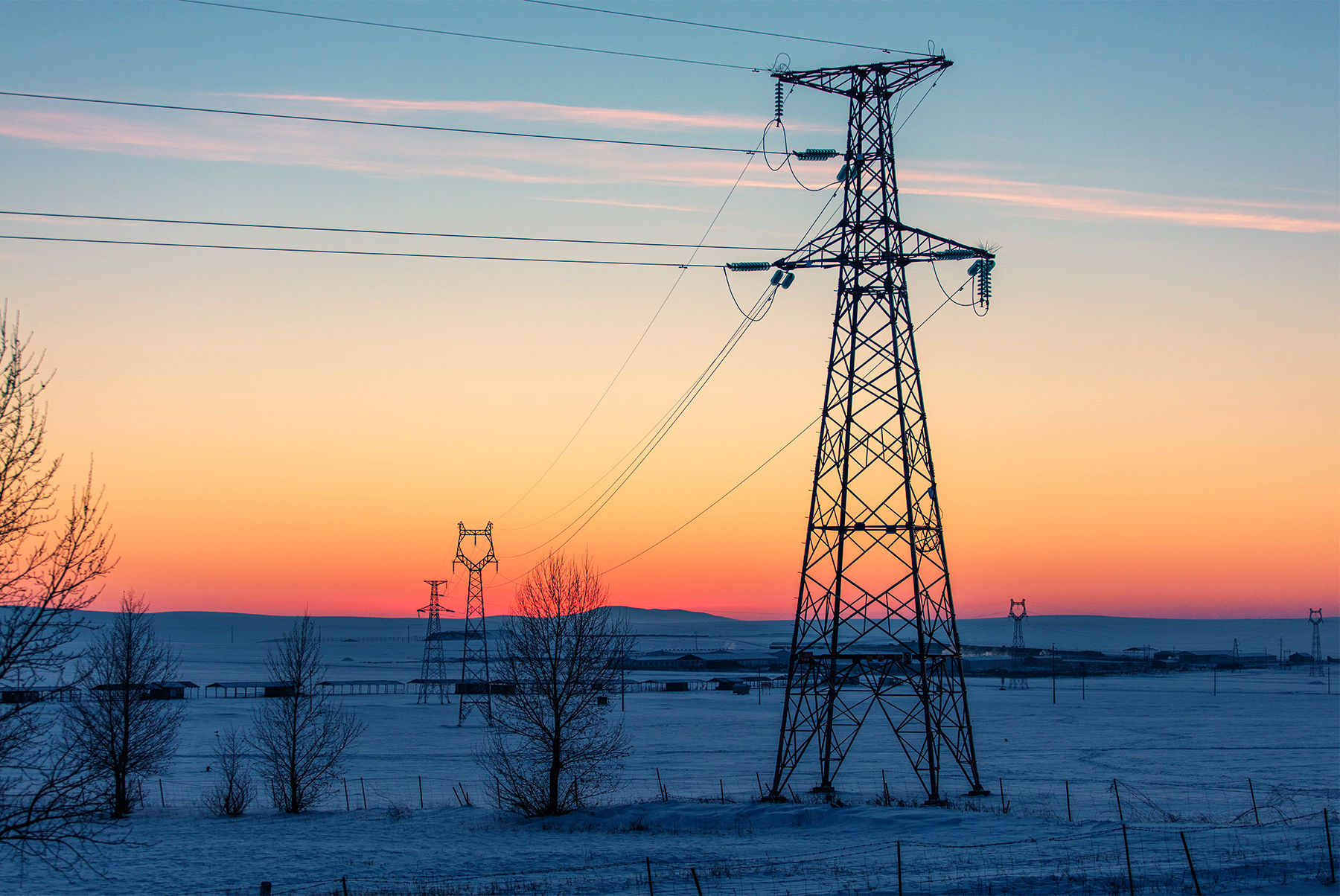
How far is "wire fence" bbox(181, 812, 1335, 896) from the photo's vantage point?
20750 mm

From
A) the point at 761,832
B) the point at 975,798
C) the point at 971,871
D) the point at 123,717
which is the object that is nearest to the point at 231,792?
the point at 123,717

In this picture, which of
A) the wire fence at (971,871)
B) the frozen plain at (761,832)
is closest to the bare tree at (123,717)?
the frozen plain at (761,832)

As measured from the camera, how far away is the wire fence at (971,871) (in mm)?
20750

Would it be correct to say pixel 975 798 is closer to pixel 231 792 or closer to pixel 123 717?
pixel 231 792

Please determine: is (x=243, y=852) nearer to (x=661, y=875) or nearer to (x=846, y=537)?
(x=661, y=875)

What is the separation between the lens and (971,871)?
22516 mm

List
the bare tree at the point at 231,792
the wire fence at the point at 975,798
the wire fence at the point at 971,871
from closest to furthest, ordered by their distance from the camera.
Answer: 1. the wire fence at the point at 971,871
2. the wire fence at the point at 975,798
3. the bare tree at the point at 231,792

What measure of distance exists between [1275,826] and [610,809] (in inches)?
788

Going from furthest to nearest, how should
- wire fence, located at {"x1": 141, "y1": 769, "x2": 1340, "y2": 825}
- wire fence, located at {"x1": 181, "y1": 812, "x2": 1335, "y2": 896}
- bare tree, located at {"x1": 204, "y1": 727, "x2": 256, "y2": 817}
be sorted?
1. bare tree, located at {"x1": 204, "y1": 727, "x2": 256, "y2": 817}
2. wire fence, located at {"x1": 141, "y1": 769, "x2": 1340, "y2": 825}
3. wire fence, located at {"x1": 181, "y1": 812, "x2": 1335, "y2": 896}

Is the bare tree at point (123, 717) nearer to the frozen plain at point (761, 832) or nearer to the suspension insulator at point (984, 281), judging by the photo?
the frozen plain at point (761, 832)

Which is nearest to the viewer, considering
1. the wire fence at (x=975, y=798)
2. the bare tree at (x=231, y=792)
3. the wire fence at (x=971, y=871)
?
the wire fence at (x=971, y=871)

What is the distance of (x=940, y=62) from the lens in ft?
96.5

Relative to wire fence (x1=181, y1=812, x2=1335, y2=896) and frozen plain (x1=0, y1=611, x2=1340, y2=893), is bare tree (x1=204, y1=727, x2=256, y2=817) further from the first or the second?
wire fence (x1=181, y1=812, x2=1335, y2=896)

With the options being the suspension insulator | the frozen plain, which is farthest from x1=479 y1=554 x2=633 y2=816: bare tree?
the suspension insulator
